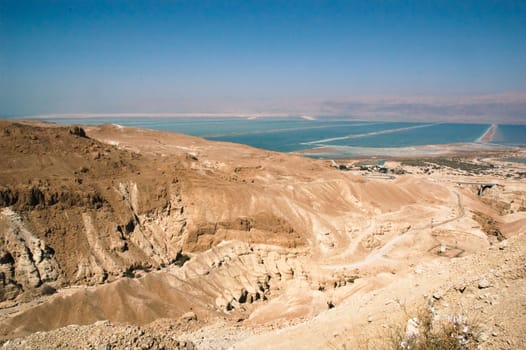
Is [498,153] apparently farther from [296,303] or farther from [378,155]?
[296,303]

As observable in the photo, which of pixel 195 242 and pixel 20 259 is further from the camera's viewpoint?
pixel 195 242

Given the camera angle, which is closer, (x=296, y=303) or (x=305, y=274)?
(x=296, y=303)

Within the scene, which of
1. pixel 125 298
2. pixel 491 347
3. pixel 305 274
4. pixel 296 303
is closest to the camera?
pixel 491 347

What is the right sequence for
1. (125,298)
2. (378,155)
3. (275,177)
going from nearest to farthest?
(125,298)
(275,177)
(378,155)

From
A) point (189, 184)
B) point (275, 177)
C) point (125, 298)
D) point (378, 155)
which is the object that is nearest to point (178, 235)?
point (189, 184)

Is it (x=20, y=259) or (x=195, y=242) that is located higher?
(x=20, y=259)

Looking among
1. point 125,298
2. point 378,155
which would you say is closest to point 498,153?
point 378,155

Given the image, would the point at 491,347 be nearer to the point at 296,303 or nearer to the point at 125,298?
the point at 296,303

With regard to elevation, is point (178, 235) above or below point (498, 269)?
below
